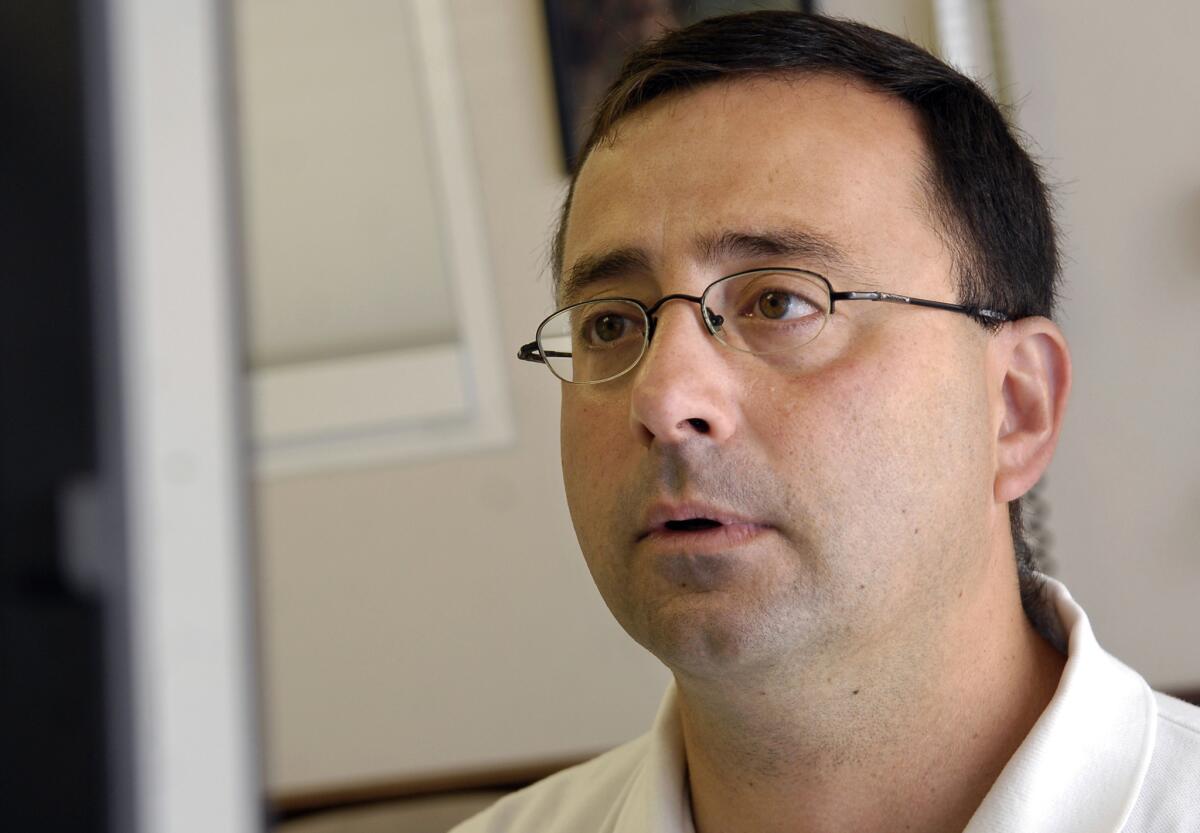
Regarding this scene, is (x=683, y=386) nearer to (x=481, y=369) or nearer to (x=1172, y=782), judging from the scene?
(x=1172, y=782)

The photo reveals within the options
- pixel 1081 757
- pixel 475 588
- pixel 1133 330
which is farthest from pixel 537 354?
pixel 1133 330

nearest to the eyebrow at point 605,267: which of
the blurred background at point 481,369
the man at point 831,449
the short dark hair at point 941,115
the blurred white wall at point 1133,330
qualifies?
the man at point 831,449

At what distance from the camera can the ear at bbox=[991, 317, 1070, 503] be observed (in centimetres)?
89

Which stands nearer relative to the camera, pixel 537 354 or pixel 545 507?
pixel 537 354

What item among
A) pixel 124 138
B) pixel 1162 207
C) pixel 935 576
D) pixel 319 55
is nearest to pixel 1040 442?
pixel 935 576

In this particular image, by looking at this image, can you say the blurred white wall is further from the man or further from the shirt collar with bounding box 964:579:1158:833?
the shirt collar with bounding box 964:579:1158:833

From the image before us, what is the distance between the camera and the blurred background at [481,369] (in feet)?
4.65

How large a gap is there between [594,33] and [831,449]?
96cm

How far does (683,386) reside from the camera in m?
0.76

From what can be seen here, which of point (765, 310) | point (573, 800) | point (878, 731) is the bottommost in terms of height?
point (573, 800)

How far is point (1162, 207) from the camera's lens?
4.64ft

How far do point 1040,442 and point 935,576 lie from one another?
16 centimetres

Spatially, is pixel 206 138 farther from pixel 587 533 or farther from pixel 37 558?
pixel 587 533

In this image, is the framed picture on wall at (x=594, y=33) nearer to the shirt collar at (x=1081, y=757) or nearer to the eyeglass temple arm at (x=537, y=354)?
the eyeglass temple arm at (x=537, y=354)
